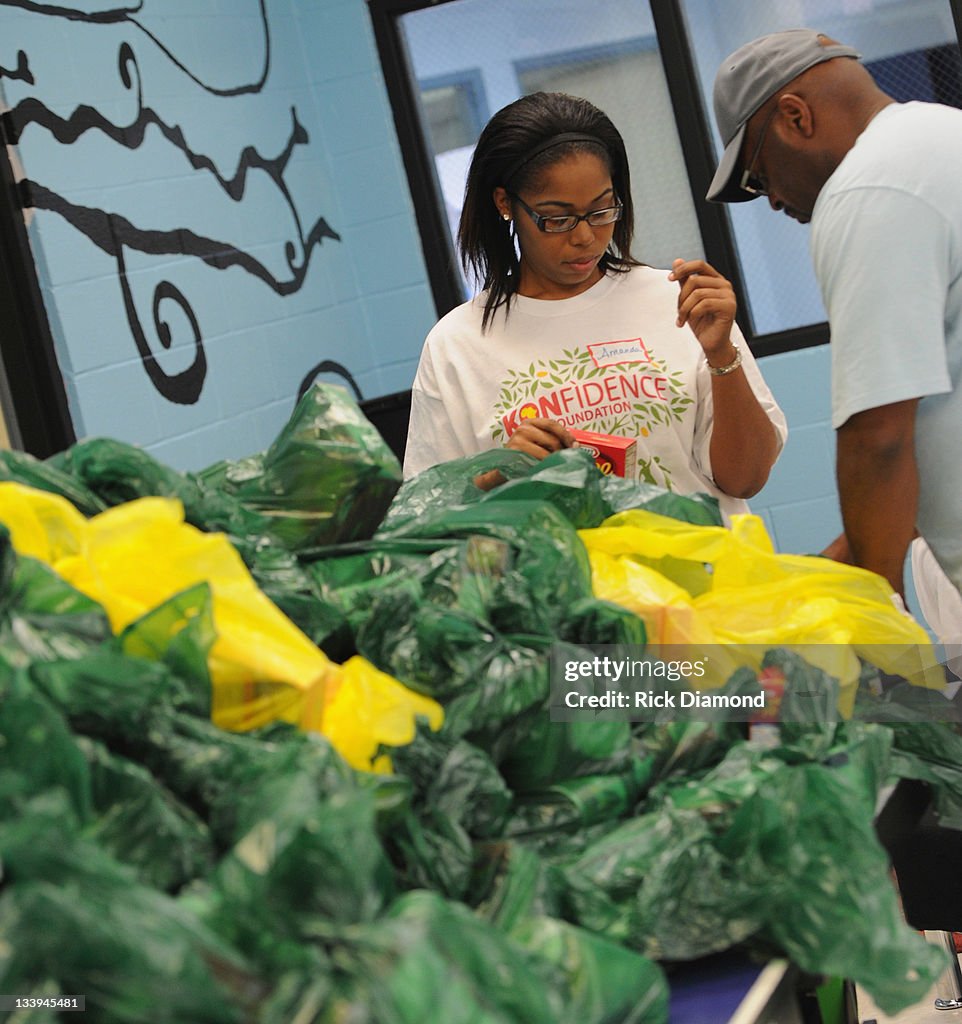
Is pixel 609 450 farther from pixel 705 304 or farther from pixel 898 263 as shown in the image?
pixel 898 263

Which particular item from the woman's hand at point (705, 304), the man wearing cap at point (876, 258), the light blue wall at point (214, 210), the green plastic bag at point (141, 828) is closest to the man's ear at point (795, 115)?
the man wearing cap at point (876, 258)

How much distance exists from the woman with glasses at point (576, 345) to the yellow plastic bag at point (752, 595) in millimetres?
614

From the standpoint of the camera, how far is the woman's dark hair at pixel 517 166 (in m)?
1.91

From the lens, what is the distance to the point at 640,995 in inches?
29.8

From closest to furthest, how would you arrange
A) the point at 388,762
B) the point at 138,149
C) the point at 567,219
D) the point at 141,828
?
the point at 141,828 < the point at 388,762 < the point at 567,219 < the point at 138,149

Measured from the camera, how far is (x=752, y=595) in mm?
1166

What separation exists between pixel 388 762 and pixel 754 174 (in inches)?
42.3

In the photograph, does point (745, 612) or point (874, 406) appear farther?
point (874, 406)

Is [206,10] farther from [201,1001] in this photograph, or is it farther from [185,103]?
[201,1001]

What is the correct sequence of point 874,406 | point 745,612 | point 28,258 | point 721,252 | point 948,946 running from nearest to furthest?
point 745,612 < point 874,406 < point 948,946 < point 28,258 < point 721,252

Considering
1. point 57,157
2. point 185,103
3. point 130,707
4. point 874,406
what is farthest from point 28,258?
point 130,707

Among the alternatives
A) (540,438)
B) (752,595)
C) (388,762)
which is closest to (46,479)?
(388,762)

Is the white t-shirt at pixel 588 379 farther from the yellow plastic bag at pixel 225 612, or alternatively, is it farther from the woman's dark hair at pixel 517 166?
the yellow plastic bag at pixel 225 612

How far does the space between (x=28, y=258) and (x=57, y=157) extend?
Answer: 26 cm
